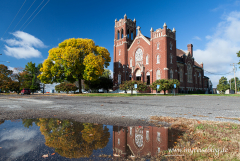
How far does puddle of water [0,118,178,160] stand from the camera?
252 cm

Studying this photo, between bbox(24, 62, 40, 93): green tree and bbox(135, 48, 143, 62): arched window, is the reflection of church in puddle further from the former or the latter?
bbox(24, 62, 40, 93): green tree

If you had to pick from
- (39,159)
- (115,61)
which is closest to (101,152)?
(39,159)

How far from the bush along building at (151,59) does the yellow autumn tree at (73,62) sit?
9.97 meters

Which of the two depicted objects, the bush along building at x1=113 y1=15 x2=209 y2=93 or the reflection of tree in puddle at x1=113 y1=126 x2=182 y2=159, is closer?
the reflection of tree in puddle at x1=113 y1=126 x2=182 y2=159

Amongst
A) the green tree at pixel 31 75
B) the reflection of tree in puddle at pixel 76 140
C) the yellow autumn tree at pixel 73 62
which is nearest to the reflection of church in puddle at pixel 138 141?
the reflection of tree in puddle at pixel 76 140

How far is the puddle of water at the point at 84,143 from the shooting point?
252 centimetres

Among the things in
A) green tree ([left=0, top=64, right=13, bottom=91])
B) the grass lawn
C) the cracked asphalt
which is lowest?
the cracked asphalt

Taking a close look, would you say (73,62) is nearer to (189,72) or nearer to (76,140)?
(76,140)

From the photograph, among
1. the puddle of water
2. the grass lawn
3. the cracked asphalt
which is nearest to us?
the grass lawn

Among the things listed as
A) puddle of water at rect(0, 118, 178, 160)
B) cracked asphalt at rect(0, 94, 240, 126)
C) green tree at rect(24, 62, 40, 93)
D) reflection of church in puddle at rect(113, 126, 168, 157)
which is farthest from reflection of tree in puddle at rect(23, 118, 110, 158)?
green tree at rect(24, 62, 40, 93)

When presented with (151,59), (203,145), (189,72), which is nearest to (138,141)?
(203,145)

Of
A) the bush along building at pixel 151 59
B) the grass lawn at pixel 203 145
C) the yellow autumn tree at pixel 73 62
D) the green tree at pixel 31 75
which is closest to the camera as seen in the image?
the grass lawn at pixel 203 145

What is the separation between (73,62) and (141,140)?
30.8 metres

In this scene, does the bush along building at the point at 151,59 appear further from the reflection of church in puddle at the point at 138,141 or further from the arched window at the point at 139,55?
the reflection of church in puddle at the point at 138,141
